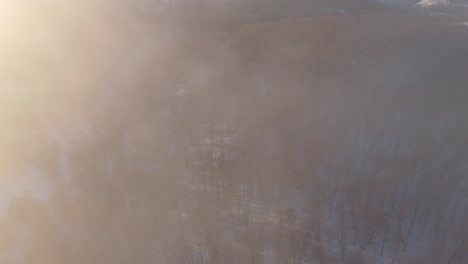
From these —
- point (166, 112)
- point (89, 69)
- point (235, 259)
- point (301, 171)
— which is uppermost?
point (89, 69)

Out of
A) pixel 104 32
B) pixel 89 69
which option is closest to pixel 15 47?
pixel 89 69

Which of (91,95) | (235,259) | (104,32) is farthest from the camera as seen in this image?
(104,32)

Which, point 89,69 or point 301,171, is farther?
point 89,69

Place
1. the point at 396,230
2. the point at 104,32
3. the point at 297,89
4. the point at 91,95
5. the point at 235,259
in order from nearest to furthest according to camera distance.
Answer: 1. the point at 235,259
2. the point at 396,230
3. the point at 91,95
4. the point at 297,89
5. the point at 104,32

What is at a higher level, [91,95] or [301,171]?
[91,95]

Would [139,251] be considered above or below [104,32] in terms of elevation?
below

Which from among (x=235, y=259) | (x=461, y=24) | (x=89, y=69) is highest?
(x=461, y=24)

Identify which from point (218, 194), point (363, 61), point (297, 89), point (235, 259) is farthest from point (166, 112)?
point (363, 61)

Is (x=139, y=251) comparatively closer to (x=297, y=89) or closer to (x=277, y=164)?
(x=277, y=164)

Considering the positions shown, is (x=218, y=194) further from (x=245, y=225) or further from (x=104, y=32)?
(x=104, y=32)
